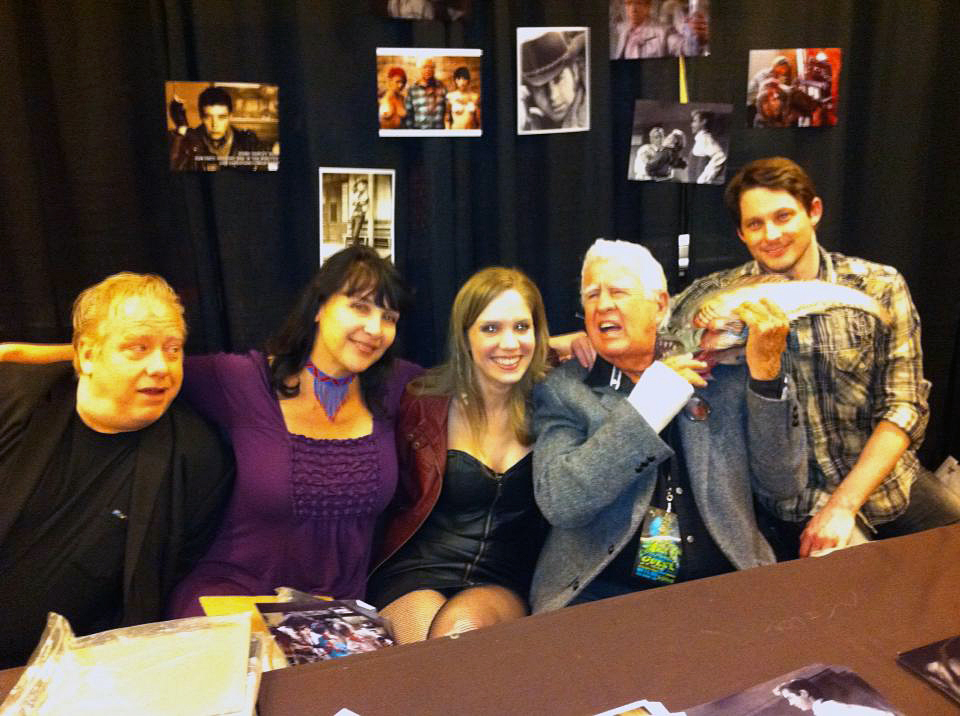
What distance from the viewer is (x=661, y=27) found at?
1872mm

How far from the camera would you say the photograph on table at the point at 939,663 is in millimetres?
900

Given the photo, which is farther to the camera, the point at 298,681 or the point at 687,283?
the point at 687,283

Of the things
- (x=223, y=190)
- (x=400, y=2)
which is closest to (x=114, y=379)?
(x=223, y=190)

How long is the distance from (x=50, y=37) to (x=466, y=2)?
964 millimetres

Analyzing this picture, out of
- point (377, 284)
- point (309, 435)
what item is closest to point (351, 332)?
point (377, 284)

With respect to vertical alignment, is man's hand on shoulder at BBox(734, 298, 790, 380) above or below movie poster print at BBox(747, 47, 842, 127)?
below

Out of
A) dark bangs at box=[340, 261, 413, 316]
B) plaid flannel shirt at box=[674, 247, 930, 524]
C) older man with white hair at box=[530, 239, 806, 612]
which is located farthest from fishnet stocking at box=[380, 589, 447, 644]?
plaid flannel shirt at box=[674, 247, 930, 524]

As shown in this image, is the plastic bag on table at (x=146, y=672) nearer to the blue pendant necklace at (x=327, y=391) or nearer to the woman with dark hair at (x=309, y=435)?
the woman with dark hair at (x=309, y=435)

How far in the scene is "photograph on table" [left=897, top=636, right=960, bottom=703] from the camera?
900 mm

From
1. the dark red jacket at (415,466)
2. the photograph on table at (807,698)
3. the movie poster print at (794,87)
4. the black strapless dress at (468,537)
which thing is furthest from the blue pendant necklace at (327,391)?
the movie poster print at (794,87)

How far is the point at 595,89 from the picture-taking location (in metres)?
1.91

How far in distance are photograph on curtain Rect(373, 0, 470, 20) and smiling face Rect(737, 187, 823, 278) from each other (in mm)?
845

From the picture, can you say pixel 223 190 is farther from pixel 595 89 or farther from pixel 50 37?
pixel 595 89

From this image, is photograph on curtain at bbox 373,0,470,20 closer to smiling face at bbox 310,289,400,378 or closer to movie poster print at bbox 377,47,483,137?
movie poster print at bbox 377,47,483,137
